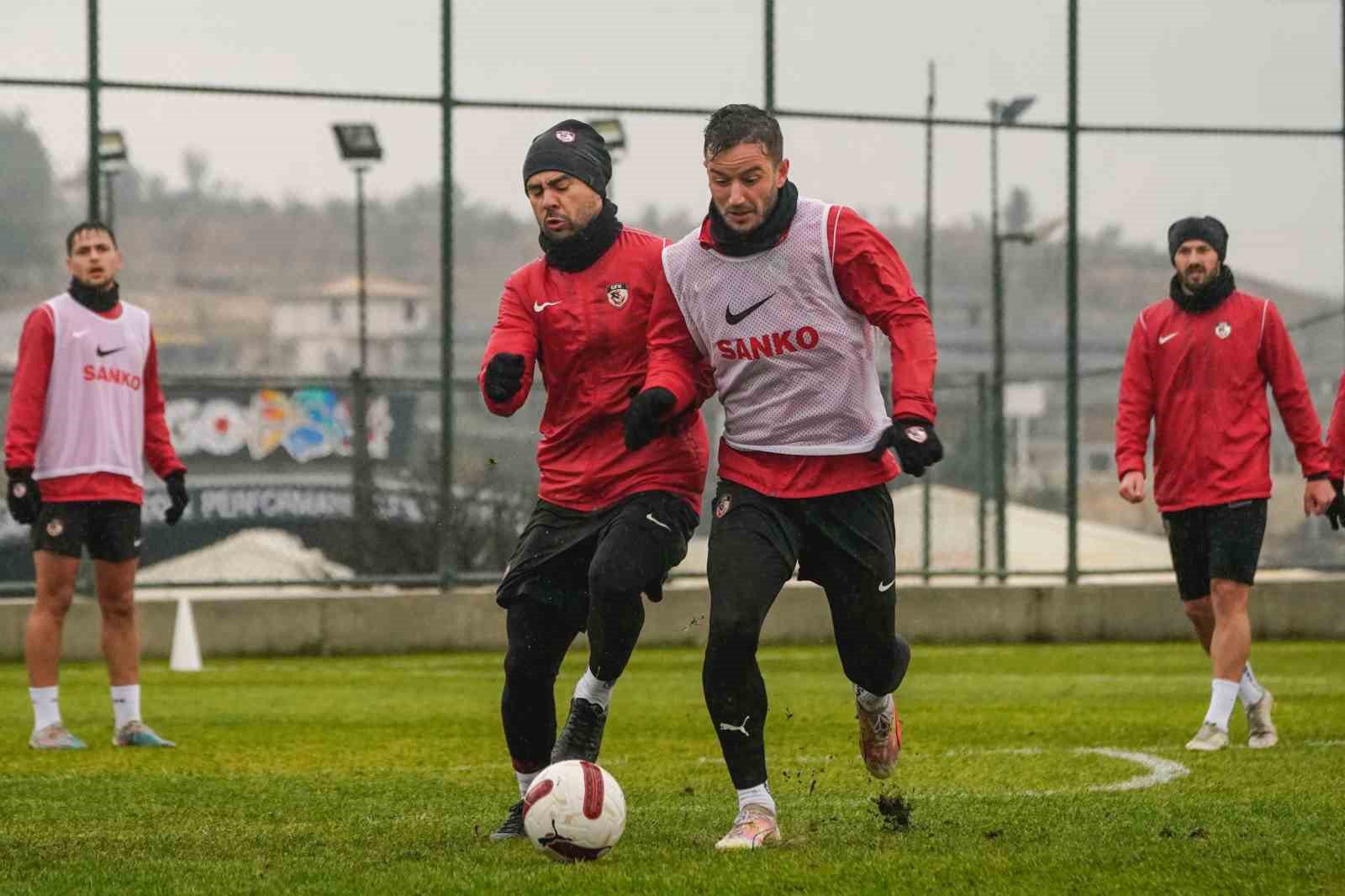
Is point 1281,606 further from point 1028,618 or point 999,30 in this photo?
point 999,30

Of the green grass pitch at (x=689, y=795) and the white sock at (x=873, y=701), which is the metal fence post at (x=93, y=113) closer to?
the green grass pitch at (x=689, y=795)

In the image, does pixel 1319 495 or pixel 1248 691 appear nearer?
pixel 1319 495

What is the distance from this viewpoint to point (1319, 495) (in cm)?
861

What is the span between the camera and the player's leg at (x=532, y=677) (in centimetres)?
620

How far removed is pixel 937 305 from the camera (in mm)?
17266

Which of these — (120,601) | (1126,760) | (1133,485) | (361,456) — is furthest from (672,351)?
(361,456)

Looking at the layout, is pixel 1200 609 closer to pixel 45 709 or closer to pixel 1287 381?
pixel 1287 381

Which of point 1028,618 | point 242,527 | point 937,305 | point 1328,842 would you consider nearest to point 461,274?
point 242,527

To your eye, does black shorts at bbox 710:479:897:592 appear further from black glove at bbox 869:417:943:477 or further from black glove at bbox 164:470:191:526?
black glove at bbox 164:470:191:526

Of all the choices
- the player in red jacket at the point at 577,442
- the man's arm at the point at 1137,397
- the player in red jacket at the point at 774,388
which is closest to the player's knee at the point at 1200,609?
the man's arm at the point at 1137,397

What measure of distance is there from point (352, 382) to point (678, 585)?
9.61 ft

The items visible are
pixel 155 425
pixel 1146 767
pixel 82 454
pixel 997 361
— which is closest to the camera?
pixel 1146 767

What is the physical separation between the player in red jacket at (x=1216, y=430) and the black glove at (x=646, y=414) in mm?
3678

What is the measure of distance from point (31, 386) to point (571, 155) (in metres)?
3.82
